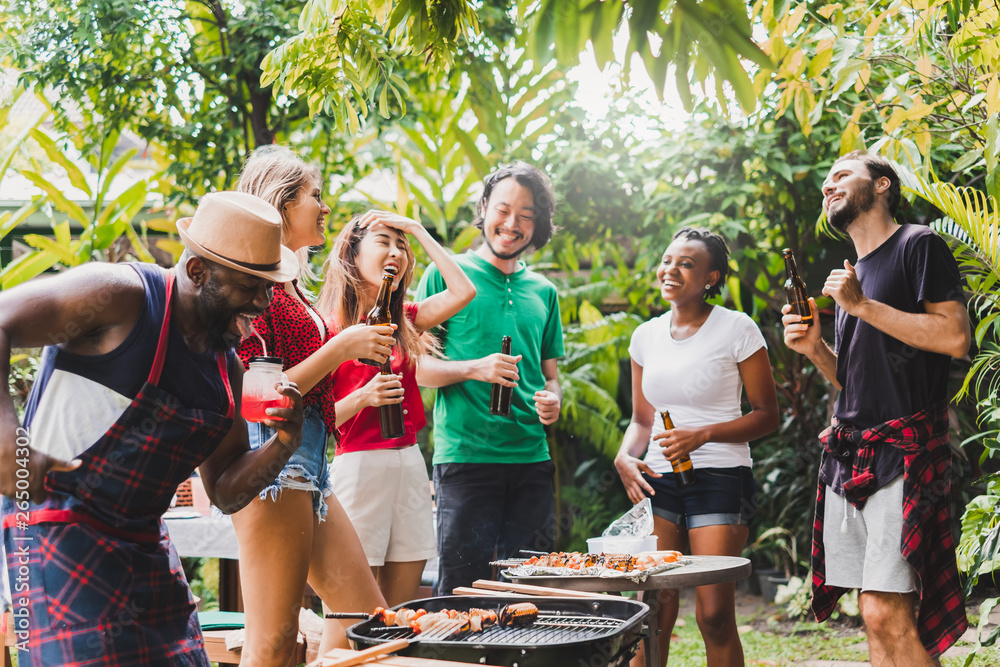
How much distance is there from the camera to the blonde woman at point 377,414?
9.24 ft

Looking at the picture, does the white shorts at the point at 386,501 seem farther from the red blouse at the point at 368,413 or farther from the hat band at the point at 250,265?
the hat band at the point at 250,265

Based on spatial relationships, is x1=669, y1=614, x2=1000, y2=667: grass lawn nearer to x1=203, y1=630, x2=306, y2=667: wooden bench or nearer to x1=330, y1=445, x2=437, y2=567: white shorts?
x1=330, y1=445, x2=437, y2=567: white shorts

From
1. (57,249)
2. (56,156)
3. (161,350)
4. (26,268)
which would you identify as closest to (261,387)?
(161,350)

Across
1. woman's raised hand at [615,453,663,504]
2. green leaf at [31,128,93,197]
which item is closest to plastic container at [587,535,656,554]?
woman's raised hand at [615,453,663,504]

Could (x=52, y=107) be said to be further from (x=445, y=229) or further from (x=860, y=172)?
(x=860, y=172)

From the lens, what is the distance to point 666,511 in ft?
10.7

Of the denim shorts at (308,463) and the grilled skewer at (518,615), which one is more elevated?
the denim shorts at (308,463)

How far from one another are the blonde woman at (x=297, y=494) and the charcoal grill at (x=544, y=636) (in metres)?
0.34

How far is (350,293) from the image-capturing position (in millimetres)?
2977

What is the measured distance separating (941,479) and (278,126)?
4.93 metres

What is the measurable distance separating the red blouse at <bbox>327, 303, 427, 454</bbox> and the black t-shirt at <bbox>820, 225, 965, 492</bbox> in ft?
5.00

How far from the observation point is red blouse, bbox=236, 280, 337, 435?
7.58ft

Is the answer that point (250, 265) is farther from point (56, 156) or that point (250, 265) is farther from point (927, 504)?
point (56, 156)

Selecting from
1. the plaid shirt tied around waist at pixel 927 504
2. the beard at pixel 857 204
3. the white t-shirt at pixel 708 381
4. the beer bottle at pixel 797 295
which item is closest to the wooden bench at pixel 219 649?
the white t-shirt at pixel 708 381
